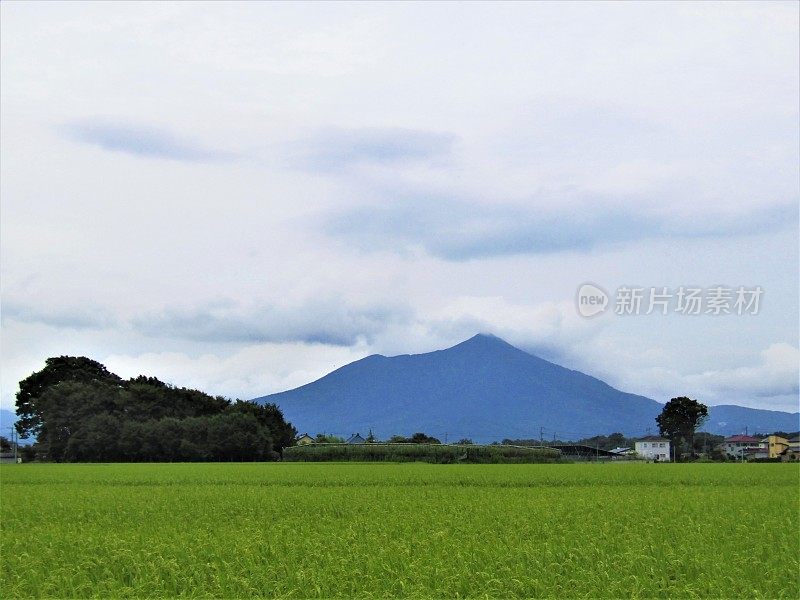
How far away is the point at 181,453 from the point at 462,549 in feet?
236

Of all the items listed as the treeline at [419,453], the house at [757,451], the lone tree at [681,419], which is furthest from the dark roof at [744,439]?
the treeline at [419,453]

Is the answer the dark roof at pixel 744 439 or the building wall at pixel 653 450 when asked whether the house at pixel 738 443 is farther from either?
the building wall at pixel 653 450

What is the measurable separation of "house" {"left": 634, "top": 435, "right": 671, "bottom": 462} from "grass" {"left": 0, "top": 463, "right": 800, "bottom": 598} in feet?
417

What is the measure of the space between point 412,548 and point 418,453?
211 feet

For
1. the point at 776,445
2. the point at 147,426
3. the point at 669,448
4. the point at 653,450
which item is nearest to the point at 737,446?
the point at 776,445

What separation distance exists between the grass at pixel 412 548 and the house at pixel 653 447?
12714cm

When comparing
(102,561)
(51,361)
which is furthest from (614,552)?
(51,361)

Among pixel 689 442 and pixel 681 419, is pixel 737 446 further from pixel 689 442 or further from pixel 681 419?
pixel 681 419

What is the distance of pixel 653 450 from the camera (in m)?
151

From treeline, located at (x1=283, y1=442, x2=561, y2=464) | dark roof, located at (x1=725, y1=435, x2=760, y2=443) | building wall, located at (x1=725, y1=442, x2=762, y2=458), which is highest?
treeline, located at (x1=283, y1=442, x2=561, y2=464)

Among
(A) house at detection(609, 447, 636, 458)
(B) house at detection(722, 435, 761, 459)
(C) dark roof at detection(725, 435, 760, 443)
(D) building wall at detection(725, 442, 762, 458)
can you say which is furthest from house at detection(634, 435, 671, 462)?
(C) dark roof at detection(725, 435, 760, 443)

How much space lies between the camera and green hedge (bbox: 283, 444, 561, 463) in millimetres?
76062

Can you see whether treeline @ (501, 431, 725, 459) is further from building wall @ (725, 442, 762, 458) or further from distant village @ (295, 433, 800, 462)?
building wall @ (725, 442, 762, 458)

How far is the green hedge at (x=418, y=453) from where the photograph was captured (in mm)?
76062
